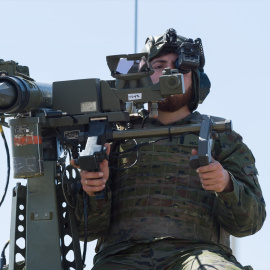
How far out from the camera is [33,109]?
18.3ft

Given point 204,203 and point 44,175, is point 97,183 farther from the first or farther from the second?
point 204,203

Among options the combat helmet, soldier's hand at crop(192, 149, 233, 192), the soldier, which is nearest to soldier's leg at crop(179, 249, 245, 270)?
the soldier

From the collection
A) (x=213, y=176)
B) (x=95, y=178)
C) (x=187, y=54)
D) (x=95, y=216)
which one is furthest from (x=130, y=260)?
(x=187, y=54)

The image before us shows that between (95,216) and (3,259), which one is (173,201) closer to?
(95,216)

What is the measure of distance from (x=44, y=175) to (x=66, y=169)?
6.5 inches

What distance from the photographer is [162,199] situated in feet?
20.3

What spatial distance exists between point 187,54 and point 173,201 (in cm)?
111

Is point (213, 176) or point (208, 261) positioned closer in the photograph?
point (213, 176)

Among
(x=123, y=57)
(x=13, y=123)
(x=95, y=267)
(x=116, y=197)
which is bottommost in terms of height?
(x=95, y=267)

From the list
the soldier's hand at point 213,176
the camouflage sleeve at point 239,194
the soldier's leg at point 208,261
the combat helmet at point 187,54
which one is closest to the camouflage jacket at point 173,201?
the camouflage sleeve at point 239,194

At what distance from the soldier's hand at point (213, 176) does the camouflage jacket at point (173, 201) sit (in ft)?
1.24

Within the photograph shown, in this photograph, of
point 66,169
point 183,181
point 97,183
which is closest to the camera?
point 97,183

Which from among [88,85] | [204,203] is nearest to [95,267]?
[204,203]

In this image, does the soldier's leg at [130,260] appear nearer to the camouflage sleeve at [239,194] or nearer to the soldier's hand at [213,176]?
the camouflage sleeve at [239,194]
